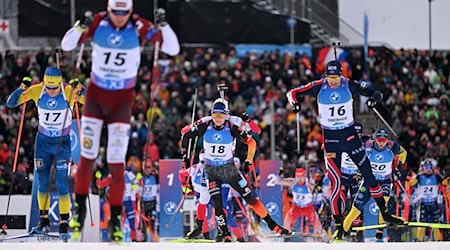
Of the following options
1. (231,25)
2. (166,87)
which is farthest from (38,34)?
(231,25)

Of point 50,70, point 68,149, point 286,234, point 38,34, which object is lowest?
point 286,234

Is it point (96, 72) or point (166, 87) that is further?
point (166, 87)

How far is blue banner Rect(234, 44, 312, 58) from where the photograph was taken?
85.7 ft

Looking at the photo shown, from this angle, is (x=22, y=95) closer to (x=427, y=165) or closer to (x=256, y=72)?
(x=427, y=165)

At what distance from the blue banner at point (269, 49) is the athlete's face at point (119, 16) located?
1748 centimetres

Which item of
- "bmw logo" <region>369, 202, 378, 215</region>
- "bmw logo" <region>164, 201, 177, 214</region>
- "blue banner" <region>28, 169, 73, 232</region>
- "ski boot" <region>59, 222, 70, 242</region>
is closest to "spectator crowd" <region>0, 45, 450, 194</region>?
"bmw logo" <region>164, 201, 177, 214</region>

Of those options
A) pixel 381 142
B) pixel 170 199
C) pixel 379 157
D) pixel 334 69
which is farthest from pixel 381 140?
pixel 170 199

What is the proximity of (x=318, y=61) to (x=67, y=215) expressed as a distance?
1488cm

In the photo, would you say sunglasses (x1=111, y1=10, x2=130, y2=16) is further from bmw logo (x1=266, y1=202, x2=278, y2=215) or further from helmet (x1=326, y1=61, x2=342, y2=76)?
bmw logo (x1=266, y1=202, x2=278, y2=215)

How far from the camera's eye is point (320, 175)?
19984mm

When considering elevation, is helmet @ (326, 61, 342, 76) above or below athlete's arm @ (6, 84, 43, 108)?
above

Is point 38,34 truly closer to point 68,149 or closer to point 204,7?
point 204,7

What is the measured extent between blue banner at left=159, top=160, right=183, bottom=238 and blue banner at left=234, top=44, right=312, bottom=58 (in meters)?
8.47

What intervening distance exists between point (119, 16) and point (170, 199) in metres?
10.1
